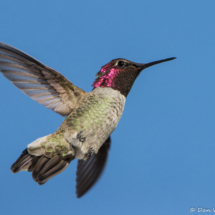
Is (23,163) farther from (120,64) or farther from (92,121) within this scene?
(120,64)

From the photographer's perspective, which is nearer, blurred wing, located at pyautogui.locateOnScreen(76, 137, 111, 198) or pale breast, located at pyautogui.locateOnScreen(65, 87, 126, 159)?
pale breast, located at pyautogui.locateOnScreen(65, 87, 126, 159)

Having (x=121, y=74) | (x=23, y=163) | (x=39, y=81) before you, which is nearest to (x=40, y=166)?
(x=23, y=163)

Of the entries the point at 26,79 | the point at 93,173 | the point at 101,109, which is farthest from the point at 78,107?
the point at 93,173

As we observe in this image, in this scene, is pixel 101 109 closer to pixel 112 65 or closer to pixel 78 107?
pixel 78 107

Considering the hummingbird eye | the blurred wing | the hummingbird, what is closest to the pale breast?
the hummingbird

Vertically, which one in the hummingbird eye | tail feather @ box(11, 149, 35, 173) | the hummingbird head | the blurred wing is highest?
the hummingbird eye

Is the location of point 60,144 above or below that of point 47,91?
below

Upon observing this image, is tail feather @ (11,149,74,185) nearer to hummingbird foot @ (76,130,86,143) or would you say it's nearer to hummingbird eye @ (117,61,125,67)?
hummingbird foot @ (76,130,86,143)
